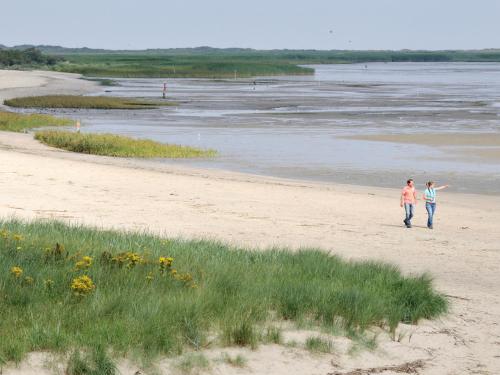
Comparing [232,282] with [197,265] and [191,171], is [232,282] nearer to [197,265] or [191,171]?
[197,265]

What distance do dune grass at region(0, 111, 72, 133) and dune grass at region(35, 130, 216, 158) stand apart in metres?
6.40

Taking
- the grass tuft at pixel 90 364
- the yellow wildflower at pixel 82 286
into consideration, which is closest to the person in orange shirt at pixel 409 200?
the yellow wildflower at pixel 82 286

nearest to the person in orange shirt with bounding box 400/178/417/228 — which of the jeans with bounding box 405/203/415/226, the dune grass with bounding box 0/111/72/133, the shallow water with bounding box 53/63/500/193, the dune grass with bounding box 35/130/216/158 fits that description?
the jeans with bounding box 405/203/415/226

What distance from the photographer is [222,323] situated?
30.0ft

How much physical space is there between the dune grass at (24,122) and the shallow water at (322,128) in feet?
5.06

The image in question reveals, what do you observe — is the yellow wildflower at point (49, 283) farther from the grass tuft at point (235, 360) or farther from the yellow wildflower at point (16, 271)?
the grass tuft at point (235, 360)

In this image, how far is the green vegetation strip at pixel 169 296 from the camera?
849 cm

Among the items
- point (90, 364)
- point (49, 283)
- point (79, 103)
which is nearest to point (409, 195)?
point (49, 283)

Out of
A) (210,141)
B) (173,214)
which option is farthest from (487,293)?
(210,141)

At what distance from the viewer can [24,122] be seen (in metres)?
42.7

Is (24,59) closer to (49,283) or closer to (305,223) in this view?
(305,223)

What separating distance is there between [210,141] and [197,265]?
96.4ft

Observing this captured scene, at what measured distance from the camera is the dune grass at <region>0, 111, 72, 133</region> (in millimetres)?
41500

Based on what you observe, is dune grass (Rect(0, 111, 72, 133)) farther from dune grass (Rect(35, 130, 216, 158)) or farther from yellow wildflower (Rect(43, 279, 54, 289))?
yellow wildflower (Rect(43, 279, 54, 289))
